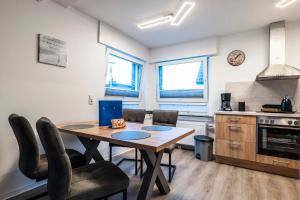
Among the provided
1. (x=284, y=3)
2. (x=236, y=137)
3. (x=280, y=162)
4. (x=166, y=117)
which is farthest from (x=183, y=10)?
(x=280, y=162)

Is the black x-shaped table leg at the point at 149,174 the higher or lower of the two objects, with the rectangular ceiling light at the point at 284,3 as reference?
lower

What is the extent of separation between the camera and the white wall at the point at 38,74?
1.77m

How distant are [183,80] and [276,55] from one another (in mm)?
1789

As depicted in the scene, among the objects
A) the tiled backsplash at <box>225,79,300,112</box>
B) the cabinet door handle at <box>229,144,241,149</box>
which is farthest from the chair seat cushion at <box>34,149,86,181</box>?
the tiled backsplash at <box>225,79,300,112</box>

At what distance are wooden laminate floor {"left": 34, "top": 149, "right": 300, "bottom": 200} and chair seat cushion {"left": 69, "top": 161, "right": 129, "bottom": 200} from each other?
0.67 meters

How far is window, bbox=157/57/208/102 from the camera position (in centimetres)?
366

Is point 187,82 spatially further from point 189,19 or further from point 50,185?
point 50,185

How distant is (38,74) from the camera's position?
202 centimetres

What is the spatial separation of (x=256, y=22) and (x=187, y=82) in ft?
5.54

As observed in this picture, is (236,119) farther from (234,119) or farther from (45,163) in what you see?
(45,163)

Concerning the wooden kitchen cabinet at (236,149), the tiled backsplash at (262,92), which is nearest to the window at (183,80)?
the tiled backsplash at (262,92)

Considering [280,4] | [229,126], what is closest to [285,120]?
[229,126]

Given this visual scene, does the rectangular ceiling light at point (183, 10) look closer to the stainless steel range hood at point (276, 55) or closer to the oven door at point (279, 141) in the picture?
the stainless steel range hood at point (276, 55)

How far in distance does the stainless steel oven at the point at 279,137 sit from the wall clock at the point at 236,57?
4.13 ft
